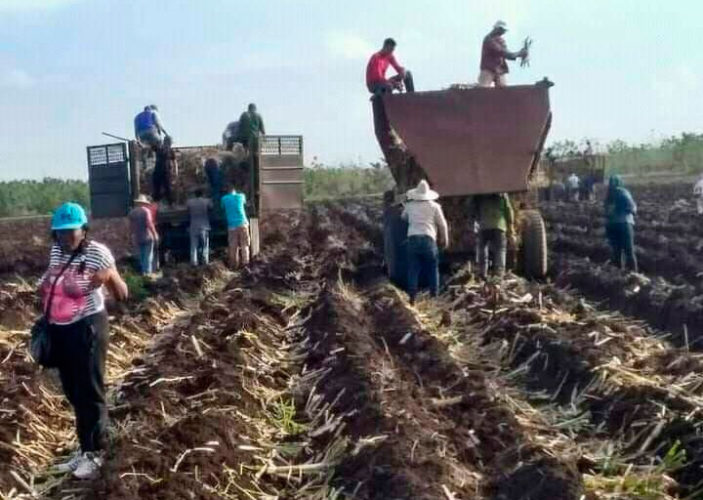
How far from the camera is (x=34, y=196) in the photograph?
60094 millimetres

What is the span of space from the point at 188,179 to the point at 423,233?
7.54 meters

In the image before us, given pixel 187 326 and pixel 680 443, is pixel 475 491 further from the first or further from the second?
pixel 187 326

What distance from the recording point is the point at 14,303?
1556 centimetres

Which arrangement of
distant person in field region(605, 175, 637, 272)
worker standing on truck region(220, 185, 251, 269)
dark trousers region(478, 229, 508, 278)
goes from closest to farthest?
dark trousers region(478, 229, 508, 278) → distant person in field region(605, 175, 637, 272) → worker standing on truck region(220, 185, 251, 269)

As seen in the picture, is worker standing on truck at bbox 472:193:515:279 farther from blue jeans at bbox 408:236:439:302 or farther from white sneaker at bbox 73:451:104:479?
white sneaker at bbox 73:451:104:479

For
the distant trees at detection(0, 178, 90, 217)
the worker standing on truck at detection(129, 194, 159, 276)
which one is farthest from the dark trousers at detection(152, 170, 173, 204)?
the distant trees at detection(0, 178, 90, 217)

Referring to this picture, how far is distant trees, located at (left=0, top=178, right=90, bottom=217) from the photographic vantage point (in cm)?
5869

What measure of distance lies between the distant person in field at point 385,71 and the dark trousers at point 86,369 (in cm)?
865

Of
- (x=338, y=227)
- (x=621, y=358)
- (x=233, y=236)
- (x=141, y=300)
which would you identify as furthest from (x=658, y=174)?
(x=621, y=358)

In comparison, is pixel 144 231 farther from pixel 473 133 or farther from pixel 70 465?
pixel 70 465

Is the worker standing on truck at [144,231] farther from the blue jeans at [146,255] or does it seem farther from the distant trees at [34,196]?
the distant trees at [34,196]

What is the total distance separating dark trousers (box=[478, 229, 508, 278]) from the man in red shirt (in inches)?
75.1

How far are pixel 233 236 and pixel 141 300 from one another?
4.07m

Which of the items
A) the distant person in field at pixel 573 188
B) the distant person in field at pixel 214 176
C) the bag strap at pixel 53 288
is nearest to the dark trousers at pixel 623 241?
the distant person in field at pixel 214 176
